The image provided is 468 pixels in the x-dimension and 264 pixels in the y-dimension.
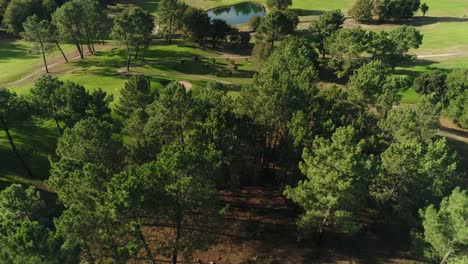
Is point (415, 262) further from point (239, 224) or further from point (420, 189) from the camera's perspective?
point (239, 224)

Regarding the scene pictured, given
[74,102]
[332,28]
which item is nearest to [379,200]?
[74,102]

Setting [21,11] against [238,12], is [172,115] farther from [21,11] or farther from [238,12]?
[238,12]

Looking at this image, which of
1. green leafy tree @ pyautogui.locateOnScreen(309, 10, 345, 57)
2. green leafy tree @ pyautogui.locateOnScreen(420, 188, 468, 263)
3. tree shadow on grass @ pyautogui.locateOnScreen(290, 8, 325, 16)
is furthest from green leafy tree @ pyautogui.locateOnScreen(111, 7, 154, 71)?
tree shadow on grass @ pyautogui.locateOnScreen(290, 8, 325, 16)

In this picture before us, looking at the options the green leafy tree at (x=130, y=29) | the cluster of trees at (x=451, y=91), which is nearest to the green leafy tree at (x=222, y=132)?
the cluster of trees at (x=451, y=91)

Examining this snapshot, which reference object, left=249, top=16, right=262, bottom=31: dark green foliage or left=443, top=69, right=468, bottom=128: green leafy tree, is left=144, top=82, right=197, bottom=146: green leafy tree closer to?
left=443, top=69, right=468, bottom=128: green leafy tree

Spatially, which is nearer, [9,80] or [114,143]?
[114,143]

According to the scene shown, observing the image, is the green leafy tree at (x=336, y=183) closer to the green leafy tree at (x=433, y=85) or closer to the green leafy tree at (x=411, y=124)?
the green leafy tree at (x=411, y=124)

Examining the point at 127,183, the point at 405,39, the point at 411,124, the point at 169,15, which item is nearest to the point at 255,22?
the point at 169,15
